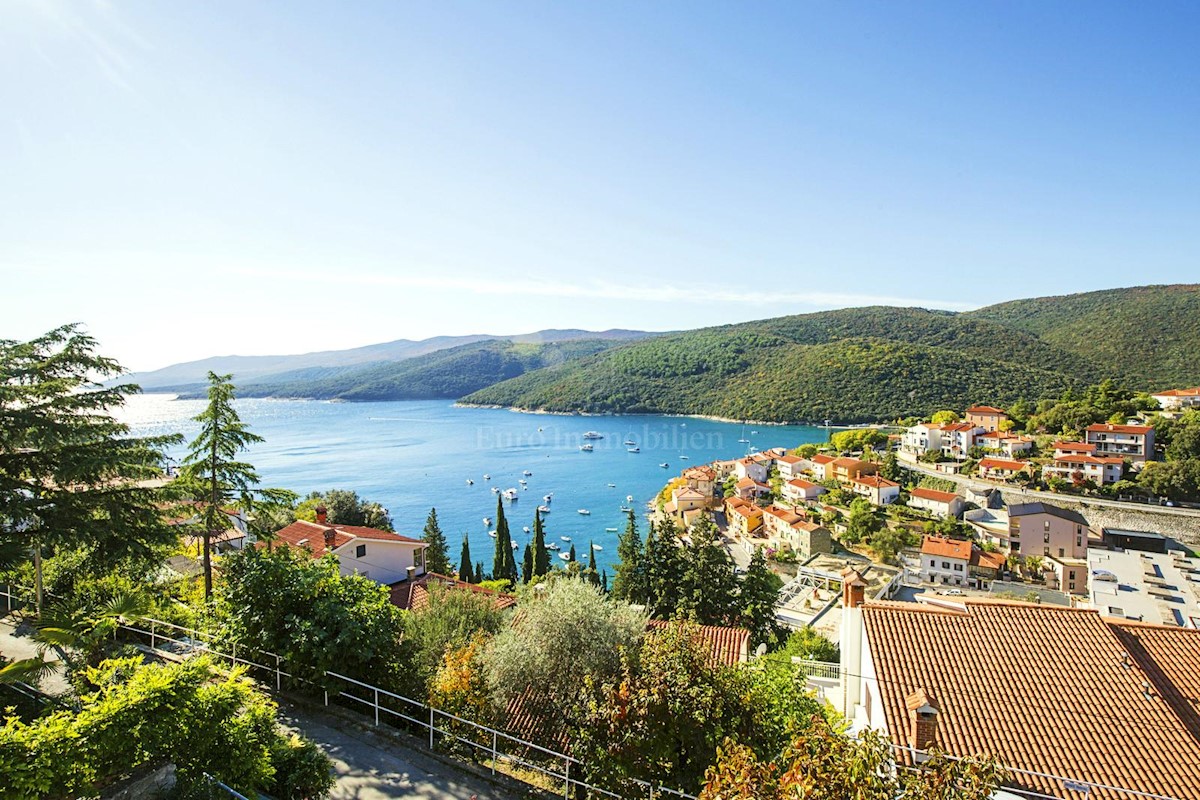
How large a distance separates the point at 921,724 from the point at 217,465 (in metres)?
10.6

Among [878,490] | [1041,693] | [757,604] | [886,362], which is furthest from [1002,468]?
[886,362]

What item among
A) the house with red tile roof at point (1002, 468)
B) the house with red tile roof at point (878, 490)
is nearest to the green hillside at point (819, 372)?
the house with red tile roof at point (1002, 468)

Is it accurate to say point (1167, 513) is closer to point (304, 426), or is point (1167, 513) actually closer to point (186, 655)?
point (186, 655)

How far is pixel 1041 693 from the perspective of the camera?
20.9 feet

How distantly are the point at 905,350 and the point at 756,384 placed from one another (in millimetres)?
26012

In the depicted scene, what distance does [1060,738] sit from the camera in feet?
18.9

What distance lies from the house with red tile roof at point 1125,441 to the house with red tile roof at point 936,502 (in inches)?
472

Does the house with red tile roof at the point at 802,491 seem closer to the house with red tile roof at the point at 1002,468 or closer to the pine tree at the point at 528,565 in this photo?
the house with red tile roof at the point at 1002,468

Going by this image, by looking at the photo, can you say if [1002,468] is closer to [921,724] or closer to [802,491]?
[802,491]

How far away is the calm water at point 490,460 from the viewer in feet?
186

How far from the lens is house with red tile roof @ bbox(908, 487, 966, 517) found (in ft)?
149

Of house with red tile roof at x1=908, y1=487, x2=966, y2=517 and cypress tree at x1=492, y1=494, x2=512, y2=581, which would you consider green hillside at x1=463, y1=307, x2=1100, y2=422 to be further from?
cypress tree at x1=492, y1=494, x2=512, y2=581

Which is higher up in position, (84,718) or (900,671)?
(84,718)

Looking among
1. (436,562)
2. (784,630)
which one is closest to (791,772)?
(784,630)
